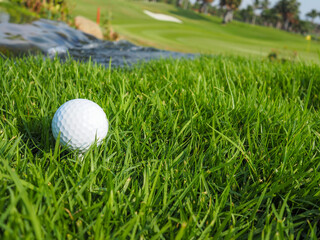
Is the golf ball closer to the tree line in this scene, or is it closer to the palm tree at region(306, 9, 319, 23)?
the tree line

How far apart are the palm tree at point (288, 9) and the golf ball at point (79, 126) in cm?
8300

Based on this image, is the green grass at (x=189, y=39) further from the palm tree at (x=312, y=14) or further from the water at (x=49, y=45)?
the palm tree at (x=312, y=14)

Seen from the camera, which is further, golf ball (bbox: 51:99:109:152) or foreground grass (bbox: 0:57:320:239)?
golf ball (bbox: 51:99:109:152)

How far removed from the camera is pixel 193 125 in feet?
6.68

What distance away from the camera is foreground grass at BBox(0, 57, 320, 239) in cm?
118

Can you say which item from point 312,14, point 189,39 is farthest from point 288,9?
point 189,39

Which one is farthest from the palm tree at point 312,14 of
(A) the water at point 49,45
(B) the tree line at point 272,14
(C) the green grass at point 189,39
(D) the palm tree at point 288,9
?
(A) the water at point 49,45

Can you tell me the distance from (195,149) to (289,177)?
0.55 m

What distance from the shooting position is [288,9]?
72.9 meters

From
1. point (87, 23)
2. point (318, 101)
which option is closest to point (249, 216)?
point (318, 101)

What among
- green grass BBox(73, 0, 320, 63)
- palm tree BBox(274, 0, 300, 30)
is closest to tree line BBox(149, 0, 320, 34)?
palm tree BBox(274, 0, 300, 30)

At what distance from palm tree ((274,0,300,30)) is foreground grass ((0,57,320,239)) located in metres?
82.2

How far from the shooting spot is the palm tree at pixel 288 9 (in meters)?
72.3

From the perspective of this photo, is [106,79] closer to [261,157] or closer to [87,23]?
[261,157]
